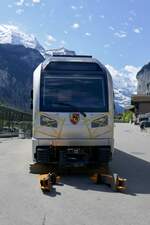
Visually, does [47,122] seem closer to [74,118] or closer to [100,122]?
[74,118]

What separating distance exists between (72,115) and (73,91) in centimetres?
69

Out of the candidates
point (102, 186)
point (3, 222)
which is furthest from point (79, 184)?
point (3, 222)

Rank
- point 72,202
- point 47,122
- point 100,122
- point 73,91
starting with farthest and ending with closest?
point 73,91 < point 100,122 < point 47,122 < point 72,202

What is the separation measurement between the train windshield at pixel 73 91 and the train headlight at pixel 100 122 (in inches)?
8.0

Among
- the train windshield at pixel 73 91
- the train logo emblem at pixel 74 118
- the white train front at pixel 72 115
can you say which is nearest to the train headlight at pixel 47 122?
the white train front at pixel 72 115

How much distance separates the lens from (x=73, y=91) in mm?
13219

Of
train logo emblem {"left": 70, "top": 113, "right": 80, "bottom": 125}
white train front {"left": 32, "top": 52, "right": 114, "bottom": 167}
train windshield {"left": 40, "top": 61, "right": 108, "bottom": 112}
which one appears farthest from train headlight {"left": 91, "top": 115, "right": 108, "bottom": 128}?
train logo emblem {"left": 70, "top": 113, "right": 80, "bottom": 125}

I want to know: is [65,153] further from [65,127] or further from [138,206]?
[138,206]

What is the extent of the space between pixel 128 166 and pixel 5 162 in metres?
3.83

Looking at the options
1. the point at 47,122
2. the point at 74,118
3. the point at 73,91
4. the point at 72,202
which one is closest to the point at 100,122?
the point at 74,118

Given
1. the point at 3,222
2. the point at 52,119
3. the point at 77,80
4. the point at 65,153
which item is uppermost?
the point at 77,80

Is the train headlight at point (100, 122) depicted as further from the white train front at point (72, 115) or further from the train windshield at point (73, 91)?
the train windshield at point (73, 91)

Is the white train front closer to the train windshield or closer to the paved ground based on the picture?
the train windshield

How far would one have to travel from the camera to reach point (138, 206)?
29.1 ft
